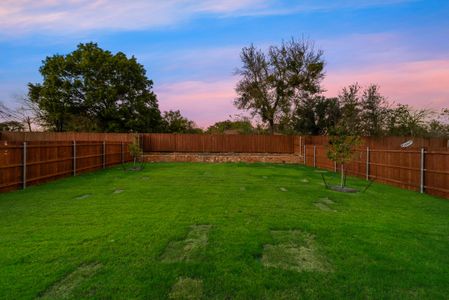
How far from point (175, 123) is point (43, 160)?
26.8 metres

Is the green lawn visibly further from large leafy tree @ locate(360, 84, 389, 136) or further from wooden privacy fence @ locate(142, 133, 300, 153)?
wooden privacy fence @ locate(142, 133, 300, 153)

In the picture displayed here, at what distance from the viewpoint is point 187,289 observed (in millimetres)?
2682

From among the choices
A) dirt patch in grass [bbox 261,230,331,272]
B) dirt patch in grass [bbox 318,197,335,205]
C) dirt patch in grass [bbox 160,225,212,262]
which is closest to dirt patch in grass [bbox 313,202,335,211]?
dirt patch in grass [bbox 318,197,335,205]

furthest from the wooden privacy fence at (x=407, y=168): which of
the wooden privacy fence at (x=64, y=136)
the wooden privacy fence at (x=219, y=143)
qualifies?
the wooden privacy fence at (x=64, y=136)

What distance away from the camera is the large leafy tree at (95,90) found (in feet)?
88.4

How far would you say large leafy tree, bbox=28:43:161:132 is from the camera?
88.4ft

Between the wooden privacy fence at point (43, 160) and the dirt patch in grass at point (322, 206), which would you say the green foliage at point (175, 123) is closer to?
the wooden privacy fence at point (43, 160)

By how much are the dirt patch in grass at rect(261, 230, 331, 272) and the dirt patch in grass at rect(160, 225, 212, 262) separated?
0.79 m

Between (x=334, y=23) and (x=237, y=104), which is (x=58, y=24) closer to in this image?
(x=334, y=23)

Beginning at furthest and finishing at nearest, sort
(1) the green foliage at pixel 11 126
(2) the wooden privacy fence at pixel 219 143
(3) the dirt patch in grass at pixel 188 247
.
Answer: (1) the green foliage at pixel 11 126 → (2) the wooden privacy fence at pixel 219 143 → (3) the dirt patch in grass at pixel 188 247

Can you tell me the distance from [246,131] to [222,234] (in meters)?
29.1

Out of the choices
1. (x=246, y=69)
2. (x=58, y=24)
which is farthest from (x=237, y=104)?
(x=58, y=24)

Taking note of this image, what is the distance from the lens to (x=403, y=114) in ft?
65.7

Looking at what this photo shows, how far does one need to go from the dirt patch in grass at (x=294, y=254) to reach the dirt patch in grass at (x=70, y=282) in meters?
1.80
